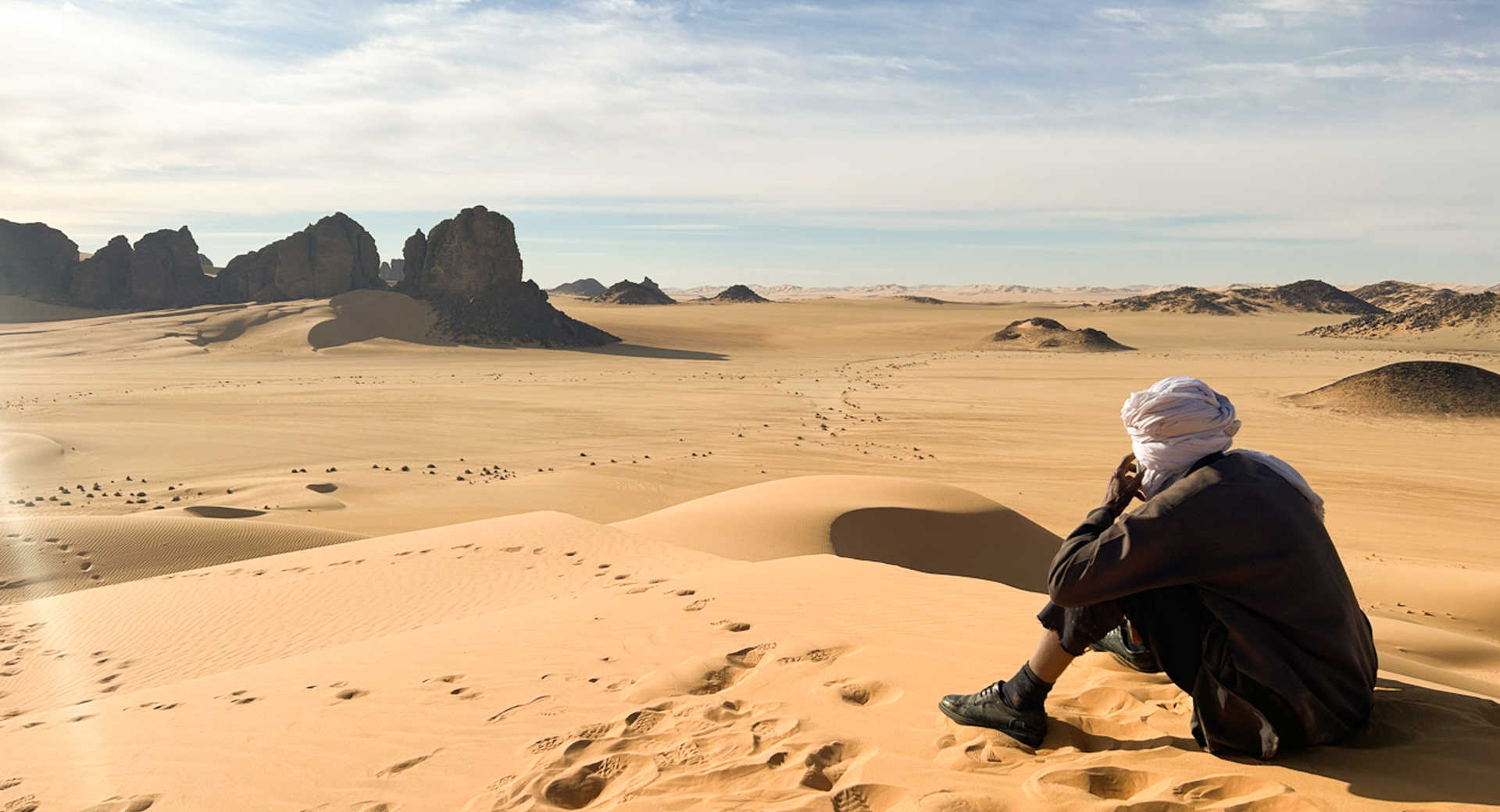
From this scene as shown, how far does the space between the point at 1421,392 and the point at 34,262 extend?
8252cm

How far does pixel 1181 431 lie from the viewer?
→ 121 inches

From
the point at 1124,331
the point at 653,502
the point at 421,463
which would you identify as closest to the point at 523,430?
the point at 421,463

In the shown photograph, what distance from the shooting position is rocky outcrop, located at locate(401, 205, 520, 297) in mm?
53281

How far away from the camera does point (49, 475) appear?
50.2 feet

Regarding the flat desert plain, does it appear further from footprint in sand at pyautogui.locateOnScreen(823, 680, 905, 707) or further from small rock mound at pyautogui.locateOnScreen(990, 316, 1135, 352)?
small rock mound at pyautogui.locateOnScreen(990, 316, 1135, 352)

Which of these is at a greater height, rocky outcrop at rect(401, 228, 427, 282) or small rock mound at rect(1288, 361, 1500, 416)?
rocky outcrop at rect(401, 228, 427, 282)

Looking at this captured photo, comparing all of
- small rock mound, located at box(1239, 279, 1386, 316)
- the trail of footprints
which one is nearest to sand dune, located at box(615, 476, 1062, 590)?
the trail of footprints

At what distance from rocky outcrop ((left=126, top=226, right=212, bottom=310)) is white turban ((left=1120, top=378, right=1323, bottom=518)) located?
76209mm

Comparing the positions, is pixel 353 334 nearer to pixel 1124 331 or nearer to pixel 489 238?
pixel 489 238

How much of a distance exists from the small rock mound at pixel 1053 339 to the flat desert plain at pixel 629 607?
90.6 ft

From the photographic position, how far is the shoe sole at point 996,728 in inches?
128

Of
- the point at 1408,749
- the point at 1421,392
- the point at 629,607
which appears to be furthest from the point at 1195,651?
the point at 1421,392

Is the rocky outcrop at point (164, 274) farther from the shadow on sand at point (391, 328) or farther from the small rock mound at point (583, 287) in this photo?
the small rock mound at point (583, 287)

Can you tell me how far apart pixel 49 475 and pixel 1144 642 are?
710 inches
